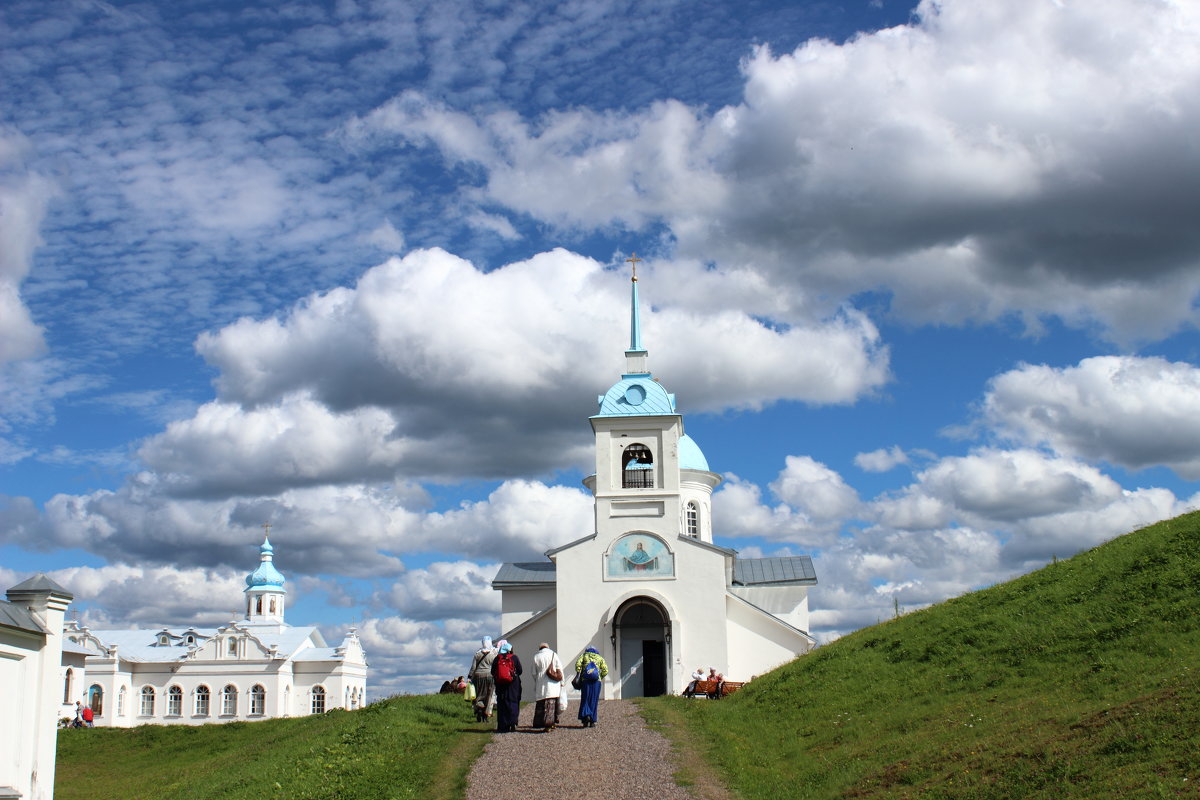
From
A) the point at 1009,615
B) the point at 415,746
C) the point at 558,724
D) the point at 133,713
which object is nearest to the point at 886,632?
the point at 1009,615

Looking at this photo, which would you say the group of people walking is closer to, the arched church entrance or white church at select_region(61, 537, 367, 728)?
the arched church entrance

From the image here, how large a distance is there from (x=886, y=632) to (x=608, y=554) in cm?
1127

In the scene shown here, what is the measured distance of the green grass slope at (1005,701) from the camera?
38.3 feet

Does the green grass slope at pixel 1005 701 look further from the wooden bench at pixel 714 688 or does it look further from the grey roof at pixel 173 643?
the grey roof at pixel 173 643

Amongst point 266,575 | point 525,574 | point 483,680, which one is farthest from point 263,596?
point 483,680

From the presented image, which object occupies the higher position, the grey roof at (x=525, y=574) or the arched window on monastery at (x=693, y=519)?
the arched window on monastery at (x=693, y=519)

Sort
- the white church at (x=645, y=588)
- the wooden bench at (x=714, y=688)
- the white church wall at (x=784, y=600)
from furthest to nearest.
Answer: the white church wall at (x=784, y=600)
the white church at (x=645, y=588)
the wooden bench at (x=714, y=688)

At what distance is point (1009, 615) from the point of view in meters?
19.8

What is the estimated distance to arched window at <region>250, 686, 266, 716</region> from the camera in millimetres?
60688

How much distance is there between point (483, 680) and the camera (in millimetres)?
19594

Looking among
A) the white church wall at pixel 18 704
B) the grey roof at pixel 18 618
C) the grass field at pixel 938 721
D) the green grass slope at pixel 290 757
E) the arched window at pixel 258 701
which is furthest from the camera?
the arched window at pixel 258 701

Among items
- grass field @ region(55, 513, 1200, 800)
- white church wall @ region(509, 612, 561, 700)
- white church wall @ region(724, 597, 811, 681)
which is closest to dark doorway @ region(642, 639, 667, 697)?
white church wall @ region(724, 597, 811, 681)

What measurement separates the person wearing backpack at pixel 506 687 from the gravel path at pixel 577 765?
1.13 feet

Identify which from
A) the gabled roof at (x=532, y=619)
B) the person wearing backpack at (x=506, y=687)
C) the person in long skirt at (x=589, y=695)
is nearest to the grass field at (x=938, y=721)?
the person wearing backpack at (x=506, y=687)
